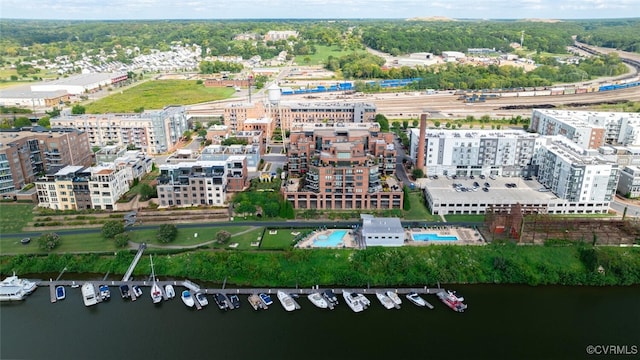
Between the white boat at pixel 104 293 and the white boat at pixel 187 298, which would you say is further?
the white boat at pixel 104 293

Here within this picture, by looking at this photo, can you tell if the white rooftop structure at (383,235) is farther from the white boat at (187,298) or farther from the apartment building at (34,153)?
the apartment building at (34,153)

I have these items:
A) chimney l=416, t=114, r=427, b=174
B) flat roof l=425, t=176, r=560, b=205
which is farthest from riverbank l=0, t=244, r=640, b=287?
chimney l=416, t=114, r=427, b=174

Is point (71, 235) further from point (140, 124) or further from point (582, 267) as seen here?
point (582, 267)

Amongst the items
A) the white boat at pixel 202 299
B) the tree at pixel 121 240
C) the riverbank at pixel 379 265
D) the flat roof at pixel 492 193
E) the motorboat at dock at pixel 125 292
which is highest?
the flat roof at pixel 492 193

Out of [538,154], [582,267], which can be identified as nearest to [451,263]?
[582,267]

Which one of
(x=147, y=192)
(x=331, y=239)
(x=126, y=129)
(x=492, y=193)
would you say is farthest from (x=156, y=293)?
(x=126, y=129)

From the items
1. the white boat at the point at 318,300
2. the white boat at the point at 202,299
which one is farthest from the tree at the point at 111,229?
the white boat at the point at 318,300

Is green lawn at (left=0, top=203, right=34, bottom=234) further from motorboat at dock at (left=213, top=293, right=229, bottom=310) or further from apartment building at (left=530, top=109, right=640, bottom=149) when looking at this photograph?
apartment building at (left=530, top=109, right=640, bottom=149)
